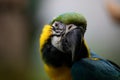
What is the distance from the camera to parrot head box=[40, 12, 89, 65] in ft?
6.42

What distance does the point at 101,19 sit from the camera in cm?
398

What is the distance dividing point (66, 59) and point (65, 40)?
0.43 feet

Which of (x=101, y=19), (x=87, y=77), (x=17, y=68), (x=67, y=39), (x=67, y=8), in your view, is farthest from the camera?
(x=101, y=19)

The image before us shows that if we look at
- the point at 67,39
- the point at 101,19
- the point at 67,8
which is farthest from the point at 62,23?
the point at 101,19

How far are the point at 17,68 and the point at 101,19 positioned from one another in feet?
3.76

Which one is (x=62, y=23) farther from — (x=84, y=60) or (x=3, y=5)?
(x=3, y=5)

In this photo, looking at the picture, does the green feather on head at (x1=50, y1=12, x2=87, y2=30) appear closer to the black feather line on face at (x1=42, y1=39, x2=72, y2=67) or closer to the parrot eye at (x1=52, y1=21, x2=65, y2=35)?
the parrot eye at (x1=52, y1=21, x2=65, y2=35)

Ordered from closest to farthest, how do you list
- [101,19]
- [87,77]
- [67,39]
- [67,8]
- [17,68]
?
1. [67,39]
2. [87,77]
3. [17,68]
4. [67,8]
5. [101,19]

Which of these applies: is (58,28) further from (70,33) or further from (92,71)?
(92,71)

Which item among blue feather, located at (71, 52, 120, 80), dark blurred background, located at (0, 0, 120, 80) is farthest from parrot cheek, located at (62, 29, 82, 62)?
dark blurred background, located at (0, 0, 120, 80)

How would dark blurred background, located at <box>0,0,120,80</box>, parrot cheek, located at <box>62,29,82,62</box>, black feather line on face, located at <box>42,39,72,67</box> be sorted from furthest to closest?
1. dark blurred background, located at <box>0,0,120,80</box>
2. black feather line on face, located at <box>42,39,72,67</box>
3. parrot cheek, located at <box>62,29,82,62</box>

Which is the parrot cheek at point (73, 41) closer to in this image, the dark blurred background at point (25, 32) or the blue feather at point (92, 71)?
the blue feather at point (92, 71)

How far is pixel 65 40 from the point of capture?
1981 millimetres

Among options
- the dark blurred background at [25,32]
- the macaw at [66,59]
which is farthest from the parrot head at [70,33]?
the dark blurred background at [25,32]
